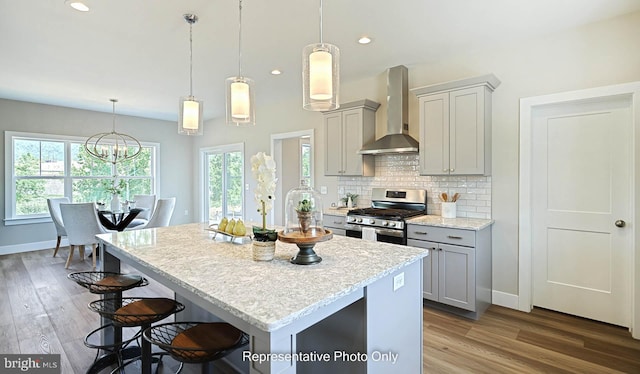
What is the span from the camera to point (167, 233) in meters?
2.50

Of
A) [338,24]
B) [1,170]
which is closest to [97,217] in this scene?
[1,170]

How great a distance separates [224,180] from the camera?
723 cm

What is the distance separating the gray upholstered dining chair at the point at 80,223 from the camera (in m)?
4.53

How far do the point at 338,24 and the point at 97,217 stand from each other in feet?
14.3

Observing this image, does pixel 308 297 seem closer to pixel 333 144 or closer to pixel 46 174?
pixel 333 144

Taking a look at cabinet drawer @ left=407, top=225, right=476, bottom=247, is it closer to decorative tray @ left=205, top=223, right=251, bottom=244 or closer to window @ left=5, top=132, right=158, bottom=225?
decorative tray @ left=205, top=223, right=251, bottom=244

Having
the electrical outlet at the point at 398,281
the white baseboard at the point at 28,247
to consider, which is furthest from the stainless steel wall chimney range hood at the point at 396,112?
the white baseboard at the point at 28,247

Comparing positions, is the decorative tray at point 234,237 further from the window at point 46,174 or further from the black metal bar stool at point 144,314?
the window at point 46,174

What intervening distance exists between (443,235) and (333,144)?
195 centimetres

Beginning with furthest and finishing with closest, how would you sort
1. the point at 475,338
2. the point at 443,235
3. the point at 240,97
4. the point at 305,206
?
the point at 443,235 < the point at 475,338 < the point at 240,97 < the point at 305,206

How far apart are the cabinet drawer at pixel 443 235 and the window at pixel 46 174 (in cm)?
626

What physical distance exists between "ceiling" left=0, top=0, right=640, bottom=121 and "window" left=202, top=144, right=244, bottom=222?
251 cm

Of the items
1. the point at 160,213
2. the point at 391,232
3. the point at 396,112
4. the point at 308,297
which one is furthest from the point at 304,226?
the point at 160,213

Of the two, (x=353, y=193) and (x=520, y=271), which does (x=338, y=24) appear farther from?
(x=520, y=271)
